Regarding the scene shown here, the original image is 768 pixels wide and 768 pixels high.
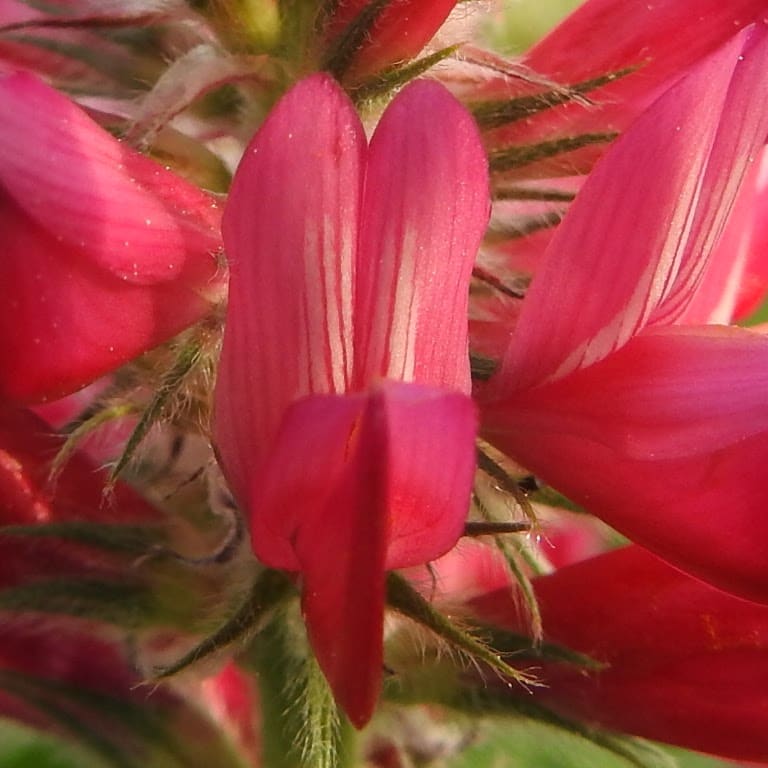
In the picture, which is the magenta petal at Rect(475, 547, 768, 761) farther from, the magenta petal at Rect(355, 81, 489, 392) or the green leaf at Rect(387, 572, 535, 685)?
the magenta petal at Rect(355, 81, 489, 392)

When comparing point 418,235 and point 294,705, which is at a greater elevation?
point 418,235

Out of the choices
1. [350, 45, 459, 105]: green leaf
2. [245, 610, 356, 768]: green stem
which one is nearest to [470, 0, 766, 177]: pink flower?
[350, 45, 459, 105]: green leaf

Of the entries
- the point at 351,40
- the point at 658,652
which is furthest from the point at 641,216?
the point at 658,652

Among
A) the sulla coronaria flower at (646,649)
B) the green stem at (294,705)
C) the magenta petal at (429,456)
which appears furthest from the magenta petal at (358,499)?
the sulla coronaria flower at (646,649)

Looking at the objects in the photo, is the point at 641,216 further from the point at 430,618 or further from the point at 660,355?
the point at 430,618

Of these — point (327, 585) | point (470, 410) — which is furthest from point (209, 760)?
point (470, 410)

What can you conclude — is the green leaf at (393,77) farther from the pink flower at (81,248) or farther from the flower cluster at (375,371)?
the pink flower at (81,248)

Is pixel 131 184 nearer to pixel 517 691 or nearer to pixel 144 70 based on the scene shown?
pixel 144 70
